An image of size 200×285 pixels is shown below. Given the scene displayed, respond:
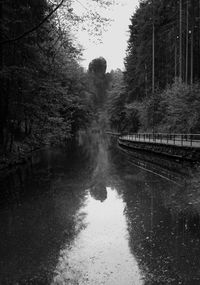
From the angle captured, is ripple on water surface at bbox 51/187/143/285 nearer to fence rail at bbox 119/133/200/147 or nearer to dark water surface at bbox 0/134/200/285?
dark water surface at bbox 0/134/200/285

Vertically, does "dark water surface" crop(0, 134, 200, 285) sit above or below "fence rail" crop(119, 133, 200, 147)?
below

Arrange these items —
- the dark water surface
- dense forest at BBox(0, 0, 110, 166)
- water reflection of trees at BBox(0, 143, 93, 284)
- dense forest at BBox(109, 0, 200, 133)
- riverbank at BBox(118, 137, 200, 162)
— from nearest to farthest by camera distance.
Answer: the dark water surface, water reflection of trees at BBox(0, 143, 93, 284), dense forest at BBox(0, 0, 110, 166), riverbank at BBox(118, 137, 200, 162), dense forest at BBox(109, 0, 200, 133)

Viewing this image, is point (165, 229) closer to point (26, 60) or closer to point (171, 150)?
point (26, 60)

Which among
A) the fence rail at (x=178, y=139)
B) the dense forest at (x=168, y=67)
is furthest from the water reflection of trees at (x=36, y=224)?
the dense forest at (x=168, y=67)

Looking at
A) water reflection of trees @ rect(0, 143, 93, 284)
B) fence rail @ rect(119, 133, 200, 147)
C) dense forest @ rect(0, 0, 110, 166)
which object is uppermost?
dense forest @ rect(0, 0, 110, 166)

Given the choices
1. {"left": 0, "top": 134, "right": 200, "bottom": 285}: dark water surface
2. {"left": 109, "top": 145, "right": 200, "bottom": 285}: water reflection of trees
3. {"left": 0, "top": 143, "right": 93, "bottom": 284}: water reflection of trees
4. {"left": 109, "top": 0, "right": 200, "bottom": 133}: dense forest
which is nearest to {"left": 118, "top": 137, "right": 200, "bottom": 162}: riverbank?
{"left": 109, "top": 0, "right": 200, "bottom": 133}: dense forest

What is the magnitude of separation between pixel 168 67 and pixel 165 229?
4258 centimetres

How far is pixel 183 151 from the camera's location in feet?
82.0

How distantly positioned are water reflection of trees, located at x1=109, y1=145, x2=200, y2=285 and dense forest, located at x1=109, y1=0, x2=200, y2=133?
1824 centimetres

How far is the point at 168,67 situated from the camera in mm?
49156

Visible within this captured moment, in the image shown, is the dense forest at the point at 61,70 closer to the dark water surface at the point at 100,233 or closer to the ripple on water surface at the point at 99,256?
the dark water surface at the point at 100,233

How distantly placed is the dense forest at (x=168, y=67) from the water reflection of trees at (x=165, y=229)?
18.2 m

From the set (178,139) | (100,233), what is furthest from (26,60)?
(100,233)

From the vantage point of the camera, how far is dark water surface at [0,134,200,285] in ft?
20.7
